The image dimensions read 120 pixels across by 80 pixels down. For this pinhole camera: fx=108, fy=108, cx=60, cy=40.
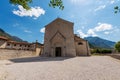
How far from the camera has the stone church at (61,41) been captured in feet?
83.4

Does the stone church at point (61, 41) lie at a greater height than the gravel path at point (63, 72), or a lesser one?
greater

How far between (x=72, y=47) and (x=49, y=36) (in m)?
6.97

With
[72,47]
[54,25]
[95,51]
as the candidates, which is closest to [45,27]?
[54,25]

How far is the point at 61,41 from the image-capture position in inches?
1044

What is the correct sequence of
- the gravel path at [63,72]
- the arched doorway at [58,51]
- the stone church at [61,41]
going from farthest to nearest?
the arched doorway at [58,51]
the stone church at [61,41]
the gravel path at [63,72]

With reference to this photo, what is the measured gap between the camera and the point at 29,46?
140 feet

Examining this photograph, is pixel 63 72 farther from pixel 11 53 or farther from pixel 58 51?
pixel 58 51

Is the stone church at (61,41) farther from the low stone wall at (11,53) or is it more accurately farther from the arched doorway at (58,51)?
the low stone wall at (11,53)

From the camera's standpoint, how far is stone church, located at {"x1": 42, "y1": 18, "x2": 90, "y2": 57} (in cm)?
2542

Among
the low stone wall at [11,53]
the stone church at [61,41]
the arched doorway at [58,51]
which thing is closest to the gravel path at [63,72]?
the low stone wall at [11,53]

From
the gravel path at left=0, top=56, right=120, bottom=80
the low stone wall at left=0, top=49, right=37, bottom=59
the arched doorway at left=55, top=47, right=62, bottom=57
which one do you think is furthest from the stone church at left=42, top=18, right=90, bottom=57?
the gravel path at left=0, top=56, right=120, bottom=80

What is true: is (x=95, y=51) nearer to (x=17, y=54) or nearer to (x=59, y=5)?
(x=17, y=54)

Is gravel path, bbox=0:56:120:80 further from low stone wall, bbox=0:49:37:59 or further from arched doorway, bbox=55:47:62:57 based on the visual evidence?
arched doorway, bbox=55:47:62:57

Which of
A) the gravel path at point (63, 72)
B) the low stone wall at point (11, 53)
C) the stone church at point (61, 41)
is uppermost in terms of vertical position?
the stone church at point (61, 41)
